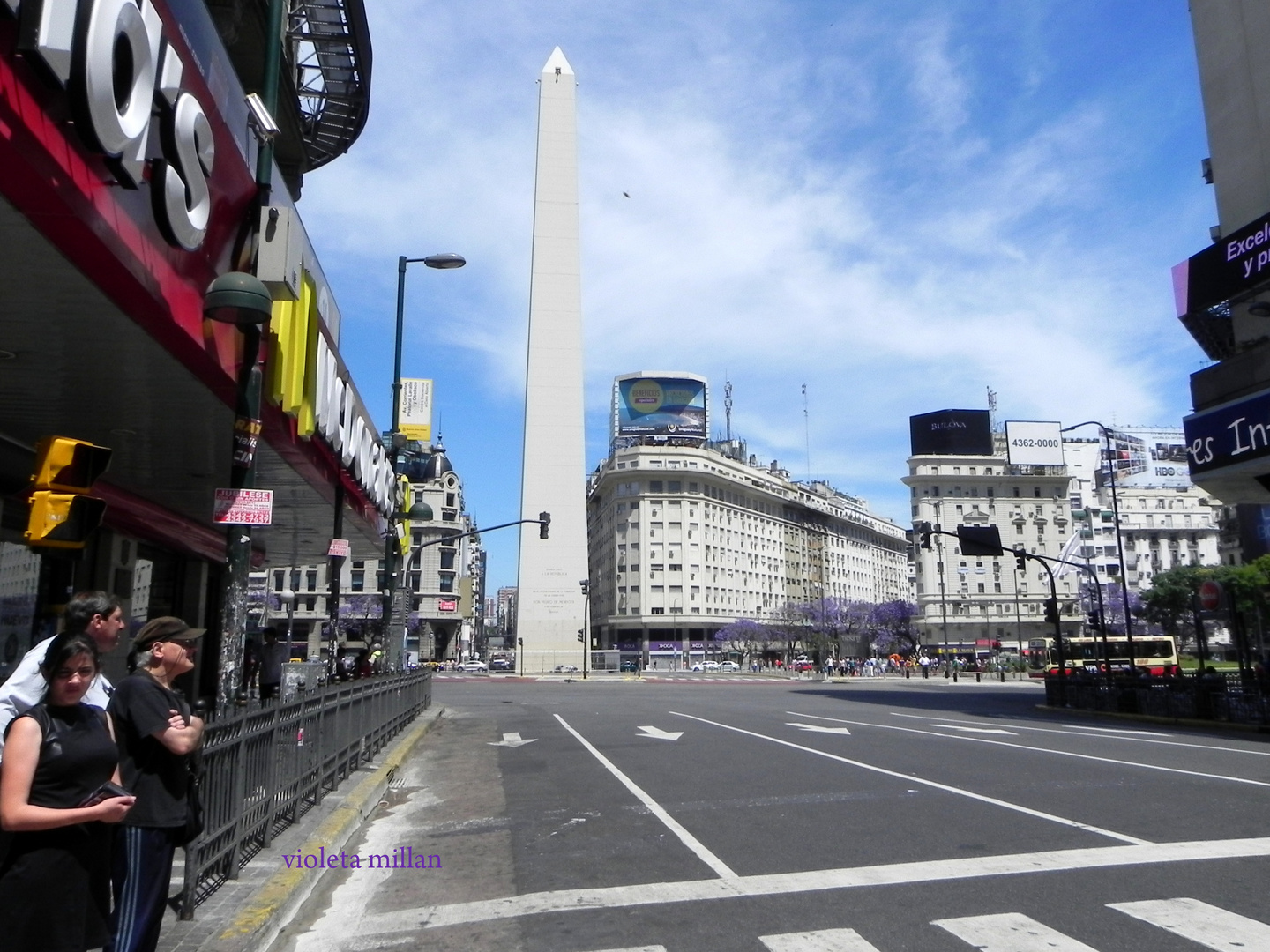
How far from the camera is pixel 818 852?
309 inches

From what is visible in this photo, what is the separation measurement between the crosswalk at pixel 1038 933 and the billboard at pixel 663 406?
361 feet

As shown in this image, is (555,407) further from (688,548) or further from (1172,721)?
(1172,721)

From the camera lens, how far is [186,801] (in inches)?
177

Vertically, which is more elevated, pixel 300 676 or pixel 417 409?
pixel 417 409

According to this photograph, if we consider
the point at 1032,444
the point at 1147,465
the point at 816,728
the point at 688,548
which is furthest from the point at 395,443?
the point at 1147,465

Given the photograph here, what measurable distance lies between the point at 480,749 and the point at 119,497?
291 inches

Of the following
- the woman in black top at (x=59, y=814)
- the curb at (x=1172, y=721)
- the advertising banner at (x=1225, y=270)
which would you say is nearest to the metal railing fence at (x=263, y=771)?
the woman in black top at (x=59, y=814)

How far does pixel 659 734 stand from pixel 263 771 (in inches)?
497

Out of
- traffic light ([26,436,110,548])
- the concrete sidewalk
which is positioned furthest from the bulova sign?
the concrete sidewalk

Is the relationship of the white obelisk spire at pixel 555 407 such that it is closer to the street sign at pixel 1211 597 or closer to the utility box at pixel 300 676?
the street sign at pixel 1211 597

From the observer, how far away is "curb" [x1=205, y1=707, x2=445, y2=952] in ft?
17.6

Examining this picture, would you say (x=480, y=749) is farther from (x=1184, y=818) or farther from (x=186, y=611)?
(x=1184, y=818)

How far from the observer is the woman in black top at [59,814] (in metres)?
3.34

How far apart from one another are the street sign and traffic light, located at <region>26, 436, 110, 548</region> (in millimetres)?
28400
